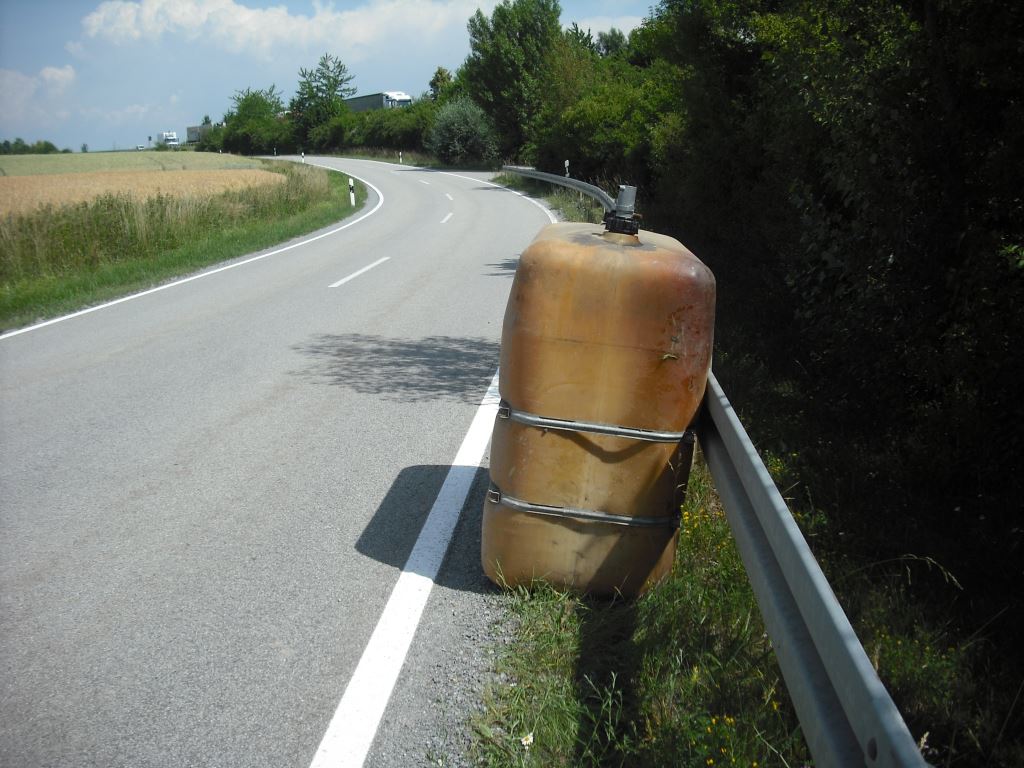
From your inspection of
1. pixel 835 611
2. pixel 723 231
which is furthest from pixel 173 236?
pixel 835 611

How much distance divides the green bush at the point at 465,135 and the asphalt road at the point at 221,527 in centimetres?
4566

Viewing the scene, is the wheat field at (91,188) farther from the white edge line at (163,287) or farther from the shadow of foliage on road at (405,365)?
the shadow of foliage on road at (405,365)

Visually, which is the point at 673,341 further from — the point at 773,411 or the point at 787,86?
the point at 787,86

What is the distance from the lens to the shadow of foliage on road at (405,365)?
268 inches

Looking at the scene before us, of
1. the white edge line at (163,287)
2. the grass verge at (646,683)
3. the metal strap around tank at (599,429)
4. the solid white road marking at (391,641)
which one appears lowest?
the white edge line at (163,287)

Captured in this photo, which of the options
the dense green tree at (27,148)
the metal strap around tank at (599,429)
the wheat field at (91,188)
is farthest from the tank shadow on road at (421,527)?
the dense green tree at (27,148)

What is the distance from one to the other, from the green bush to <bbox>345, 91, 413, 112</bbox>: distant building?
58.3m

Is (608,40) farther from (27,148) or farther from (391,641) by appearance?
(391,641)

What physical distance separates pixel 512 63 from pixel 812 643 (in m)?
53.4

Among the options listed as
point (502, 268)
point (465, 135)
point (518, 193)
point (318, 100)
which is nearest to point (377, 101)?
point (318, 100)

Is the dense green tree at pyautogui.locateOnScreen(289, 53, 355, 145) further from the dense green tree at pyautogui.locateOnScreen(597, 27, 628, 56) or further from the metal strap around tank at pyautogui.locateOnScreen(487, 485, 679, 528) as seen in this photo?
the metal strap around tank at pyautogui.locateOnScreen(487, 485, 679, 528)

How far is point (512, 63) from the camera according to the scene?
2015 inches

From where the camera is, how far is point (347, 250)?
16094 millimetres

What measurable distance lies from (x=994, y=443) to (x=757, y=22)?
6212 millimetres
